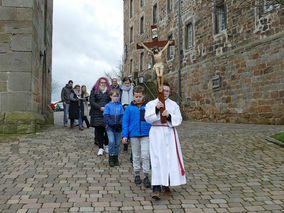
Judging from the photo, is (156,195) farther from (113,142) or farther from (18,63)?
(18,63)

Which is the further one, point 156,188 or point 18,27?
point 18,27

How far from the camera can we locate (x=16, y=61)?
866cm

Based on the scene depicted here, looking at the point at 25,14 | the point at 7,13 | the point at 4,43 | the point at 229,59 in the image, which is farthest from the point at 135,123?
the point at 229,59

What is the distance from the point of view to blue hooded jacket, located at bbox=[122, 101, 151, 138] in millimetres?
4316

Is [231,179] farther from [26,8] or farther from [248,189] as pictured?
[26,8]

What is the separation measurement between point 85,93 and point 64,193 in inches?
293

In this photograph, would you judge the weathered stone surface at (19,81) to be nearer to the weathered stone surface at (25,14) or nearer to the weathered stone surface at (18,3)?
the weathered stone surface at (25,14)

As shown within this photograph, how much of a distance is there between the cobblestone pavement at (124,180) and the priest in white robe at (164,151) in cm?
23

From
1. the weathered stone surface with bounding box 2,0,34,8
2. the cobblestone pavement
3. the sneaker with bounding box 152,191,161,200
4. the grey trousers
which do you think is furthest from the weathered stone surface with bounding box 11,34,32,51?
the sneaker with bounding box 152,191,161,200

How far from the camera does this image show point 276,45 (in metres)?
11.1

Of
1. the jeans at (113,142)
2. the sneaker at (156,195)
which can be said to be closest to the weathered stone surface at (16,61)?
the jeans at (113,142)

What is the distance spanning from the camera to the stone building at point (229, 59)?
1123cm

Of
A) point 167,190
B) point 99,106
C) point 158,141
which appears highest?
point 99,106

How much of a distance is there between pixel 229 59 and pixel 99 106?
885 cm
